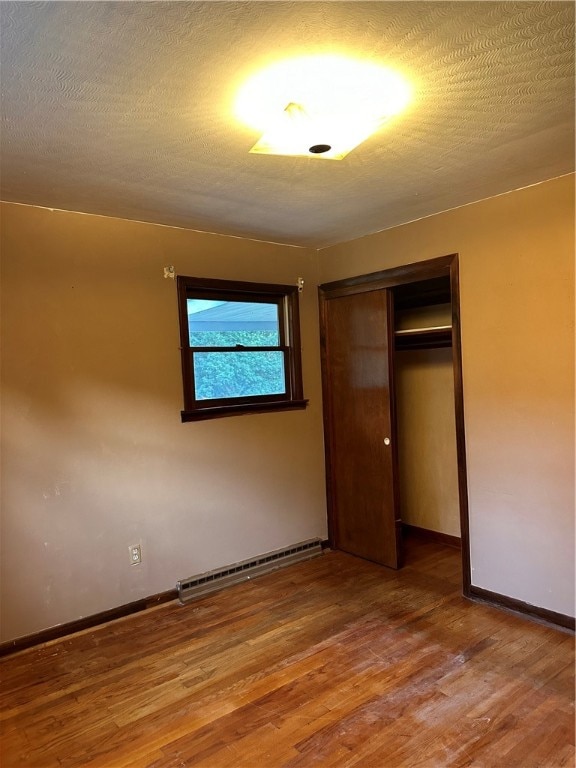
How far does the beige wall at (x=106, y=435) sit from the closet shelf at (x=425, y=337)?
3.89 ft

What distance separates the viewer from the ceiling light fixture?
1530 millimetres

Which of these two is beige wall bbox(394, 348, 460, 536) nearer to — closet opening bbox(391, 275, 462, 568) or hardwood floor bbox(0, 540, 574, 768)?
closet opening bbox(391, 275, 462, 568)

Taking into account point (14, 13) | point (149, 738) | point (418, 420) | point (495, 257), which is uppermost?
point (14, 13)

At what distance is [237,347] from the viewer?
11.5ft

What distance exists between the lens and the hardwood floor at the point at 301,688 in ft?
6.13

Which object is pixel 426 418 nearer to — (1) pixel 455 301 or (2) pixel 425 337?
(2) pixel 425 337

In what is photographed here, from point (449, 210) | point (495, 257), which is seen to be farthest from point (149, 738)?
point (449, 210)

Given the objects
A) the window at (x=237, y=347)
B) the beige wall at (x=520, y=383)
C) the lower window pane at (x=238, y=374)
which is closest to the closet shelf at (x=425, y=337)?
the beige wall at (x=520, y=383)

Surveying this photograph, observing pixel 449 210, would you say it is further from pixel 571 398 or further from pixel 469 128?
pixel 571 398

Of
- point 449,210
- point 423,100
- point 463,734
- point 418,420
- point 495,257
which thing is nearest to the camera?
point 423,100

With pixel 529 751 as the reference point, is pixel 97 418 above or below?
above

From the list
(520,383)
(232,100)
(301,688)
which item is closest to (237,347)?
(520,383)

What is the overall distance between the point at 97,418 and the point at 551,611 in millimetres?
2785

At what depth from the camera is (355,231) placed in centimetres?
345
